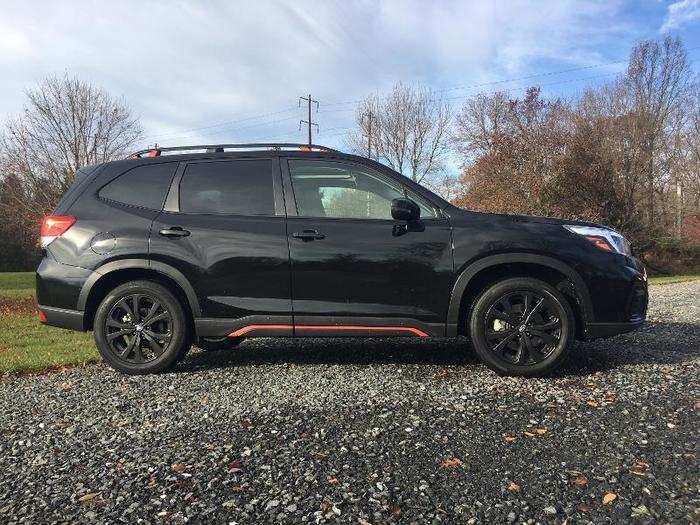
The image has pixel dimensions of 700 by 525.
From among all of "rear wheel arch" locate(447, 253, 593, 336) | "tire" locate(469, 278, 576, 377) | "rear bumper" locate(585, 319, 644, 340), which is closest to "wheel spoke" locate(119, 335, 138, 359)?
"rear wheel arch" locate(447, 253, 593, 336)

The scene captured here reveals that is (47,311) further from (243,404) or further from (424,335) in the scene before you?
(424,335)

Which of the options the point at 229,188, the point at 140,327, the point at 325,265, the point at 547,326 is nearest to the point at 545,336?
the point at 547,326

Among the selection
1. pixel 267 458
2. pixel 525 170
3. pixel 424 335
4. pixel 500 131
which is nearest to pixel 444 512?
pixel 267 458

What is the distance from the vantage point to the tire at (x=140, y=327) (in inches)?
177

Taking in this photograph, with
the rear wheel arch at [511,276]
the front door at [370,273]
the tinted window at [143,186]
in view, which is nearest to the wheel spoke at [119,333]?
the tinted window at [143,186]

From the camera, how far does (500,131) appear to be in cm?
2780

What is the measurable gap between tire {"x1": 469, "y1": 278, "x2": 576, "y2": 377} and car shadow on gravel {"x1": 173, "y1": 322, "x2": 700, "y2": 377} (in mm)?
265

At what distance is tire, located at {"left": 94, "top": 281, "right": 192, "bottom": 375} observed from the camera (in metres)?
4.51

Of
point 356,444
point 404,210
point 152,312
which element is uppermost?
point 404,210

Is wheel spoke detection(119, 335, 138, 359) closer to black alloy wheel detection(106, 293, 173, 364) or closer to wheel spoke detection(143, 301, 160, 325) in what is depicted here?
black alloy wheel detection(106, 293, 173, 364)

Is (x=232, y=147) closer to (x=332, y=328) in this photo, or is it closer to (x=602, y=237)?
(x=332, y=328)

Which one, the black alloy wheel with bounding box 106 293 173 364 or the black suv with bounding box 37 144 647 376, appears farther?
the black alloy wheel with bounding box 106 293 173 364

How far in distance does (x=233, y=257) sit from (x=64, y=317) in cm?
162

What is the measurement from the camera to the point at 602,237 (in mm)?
4344
